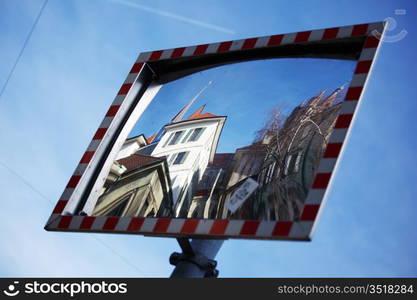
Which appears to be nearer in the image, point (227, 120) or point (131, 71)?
point (227, 120)

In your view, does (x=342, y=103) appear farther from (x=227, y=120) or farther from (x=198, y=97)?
(x=198, y=97)

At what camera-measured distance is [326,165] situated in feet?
9.29

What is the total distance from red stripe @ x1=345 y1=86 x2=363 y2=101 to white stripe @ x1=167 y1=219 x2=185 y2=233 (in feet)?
3.84

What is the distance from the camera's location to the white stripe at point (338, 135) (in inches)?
115

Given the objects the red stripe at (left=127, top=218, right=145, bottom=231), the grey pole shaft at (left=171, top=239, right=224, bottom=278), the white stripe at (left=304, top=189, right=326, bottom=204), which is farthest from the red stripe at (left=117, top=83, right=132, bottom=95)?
the white stripe at (left=304, top=189, right=326, bottom=204)

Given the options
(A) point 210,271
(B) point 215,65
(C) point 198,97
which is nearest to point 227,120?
(C) point 198,97

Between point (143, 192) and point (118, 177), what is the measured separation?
0.32 metres

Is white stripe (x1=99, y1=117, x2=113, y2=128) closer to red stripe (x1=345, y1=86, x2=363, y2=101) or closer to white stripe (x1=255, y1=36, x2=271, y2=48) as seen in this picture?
white stripe (x1=255, y1=36, x2=271, y2=48)

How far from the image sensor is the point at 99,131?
12.6ft

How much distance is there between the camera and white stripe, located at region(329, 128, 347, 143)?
2920mm

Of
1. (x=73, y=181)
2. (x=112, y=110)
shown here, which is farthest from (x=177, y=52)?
(x=73, y=181)

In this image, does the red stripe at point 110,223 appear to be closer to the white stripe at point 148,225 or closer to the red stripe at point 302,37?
the white stripe at point 148,225

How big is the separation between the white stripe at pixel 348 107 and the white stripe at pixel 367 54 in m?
0.39

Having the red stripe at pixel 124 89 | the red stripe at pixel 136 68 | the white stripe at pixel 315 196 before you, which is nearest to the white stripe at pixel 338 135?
the white stripe at pixel 315 196
